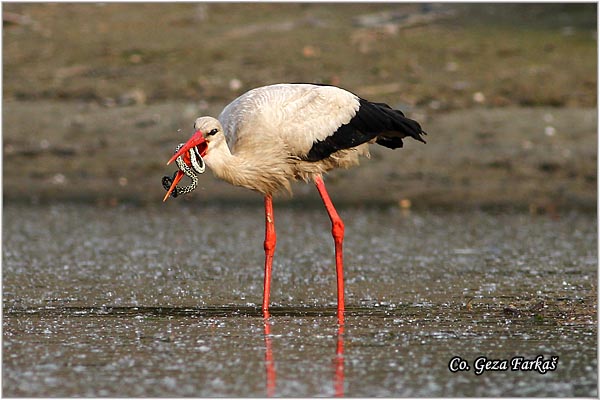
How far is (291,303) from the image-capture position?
712cm

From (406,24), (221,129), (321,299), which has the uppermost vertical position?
(406,24)

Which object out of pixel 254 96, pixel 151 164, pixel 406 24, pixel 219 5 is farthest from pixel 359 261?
pixel 219 5

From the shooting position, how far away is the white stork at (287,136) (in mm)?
6797

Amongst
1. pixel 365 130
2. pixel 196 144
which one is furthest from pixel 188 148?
pixel 365 130

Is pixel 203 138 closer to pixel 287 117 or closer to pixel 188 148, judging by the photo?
pixel 188 148

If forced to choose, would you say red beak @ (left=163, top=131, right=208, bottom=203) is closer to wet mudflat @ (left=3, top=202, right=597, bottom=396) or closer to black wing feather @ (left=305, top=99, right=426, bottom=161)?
wet mudflat @ (left=3, top=202, right=597, bottom=396)

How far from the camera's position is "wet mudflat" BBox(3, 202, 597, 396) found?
5.01 meters

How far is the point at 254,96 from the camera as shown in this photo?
7.23 metres

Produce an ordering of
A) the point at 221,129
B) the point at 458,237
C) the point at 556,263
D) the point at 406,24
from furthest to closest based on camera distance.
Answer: the point at 406,24, the point at 458,237, the point at 556,263, the point at 221,129

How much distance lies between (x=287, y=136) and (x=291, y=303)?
99 cm

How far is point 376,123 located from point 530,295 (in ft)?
4.69

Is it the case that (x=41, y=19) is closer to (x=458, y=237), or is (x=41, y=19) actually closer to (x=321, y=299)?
(x=458, y=237)

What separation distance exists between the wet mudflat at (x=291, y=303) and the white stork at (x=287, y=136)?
0.55 m

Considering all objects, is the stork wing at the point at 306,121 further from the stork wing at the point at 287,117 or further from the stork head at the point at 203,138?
the stork head at the point at 203,138
